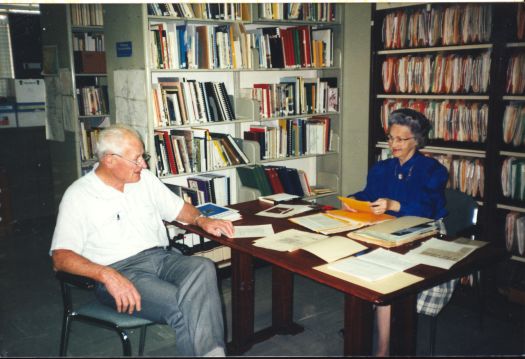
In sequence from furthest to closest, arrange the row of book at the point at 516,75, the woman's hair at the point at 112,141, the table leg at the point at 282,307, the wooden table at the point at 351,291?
the row of book at the point at 516,75 < the table leg at the point at 282,307 < the woman's hair at the point at 112,141 < the wooden table at the point at 351,291

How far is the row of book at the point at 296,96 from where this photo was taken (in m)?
4.02

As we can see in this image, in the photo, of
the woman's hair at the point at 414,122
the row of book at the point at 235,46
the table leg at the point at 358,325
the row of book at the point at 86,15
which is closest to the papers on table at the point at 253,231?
the table leg at the point at 358,325

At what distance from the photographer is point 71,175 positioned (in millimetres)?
4848

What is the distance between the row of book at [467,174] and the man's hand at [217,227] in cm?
202

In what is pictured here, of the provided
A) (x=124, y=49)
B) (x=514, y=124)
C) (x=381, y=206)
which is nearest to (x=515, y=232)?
(x=514, y=124)

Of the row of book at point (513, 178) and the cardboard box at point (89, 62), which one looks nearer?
the row of book at point (513, 178)

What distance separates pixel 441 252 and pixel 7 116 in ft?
17.7

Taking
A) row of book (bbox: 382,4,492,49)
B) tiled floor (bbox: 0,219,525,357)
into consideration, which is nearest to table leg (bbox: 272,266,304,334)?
tiled floor (bbox: 0,219,525,357)

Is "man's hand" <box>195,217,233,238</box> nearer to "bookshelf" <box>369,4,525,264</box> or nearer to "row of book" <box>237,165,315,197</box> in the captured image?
"row of book" <box>237,165,315,197</box>

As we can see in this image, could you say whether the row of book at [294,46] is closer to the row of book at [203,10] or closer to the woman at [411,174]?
the row of book at [203,10]

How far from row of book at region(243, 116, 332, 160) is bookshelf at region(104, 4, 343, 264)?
39mm

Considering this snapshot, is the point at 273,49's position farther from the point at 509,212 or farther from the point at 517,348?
the point at 517,348

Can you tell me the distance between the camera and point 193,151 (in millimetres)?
3674

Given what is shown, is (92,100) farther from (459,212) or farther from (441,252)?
(441,252)
